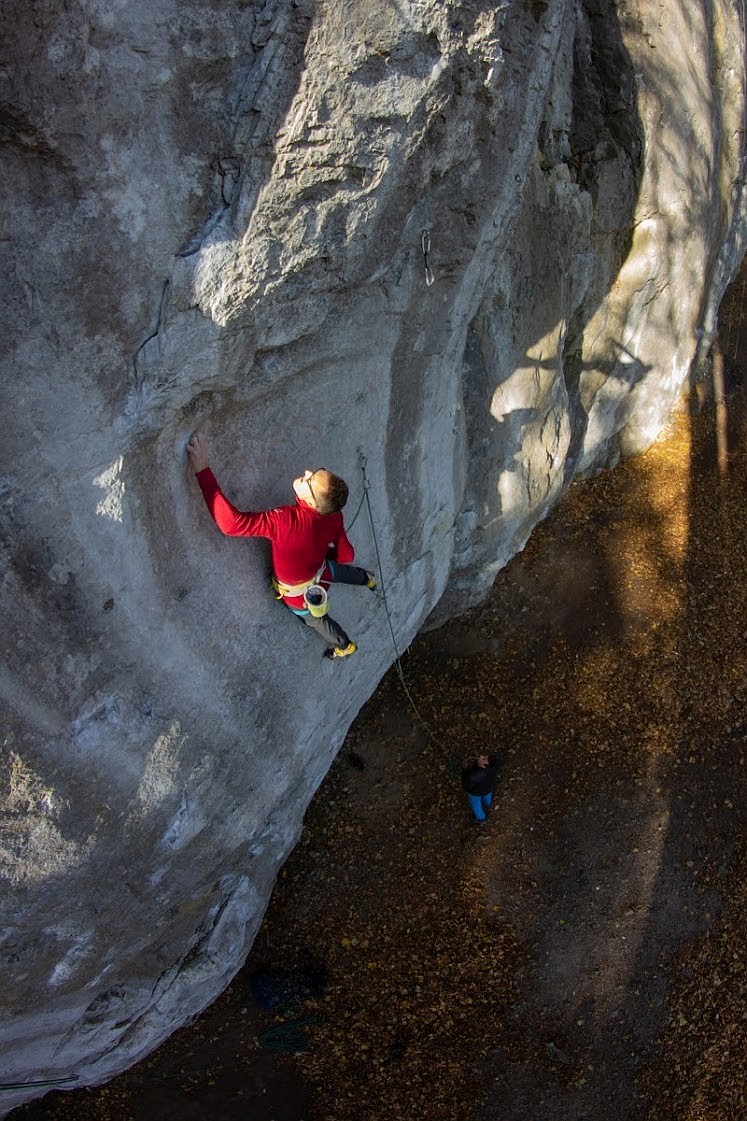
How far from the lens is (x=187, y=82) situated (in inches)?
96.8

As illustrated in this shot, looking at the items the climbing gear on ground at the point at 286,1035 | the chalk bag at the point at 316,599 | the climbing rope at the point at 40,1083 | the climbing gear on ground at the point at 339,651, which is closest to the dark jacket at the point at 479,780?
the climbing gear on ground at the point at 286,1035

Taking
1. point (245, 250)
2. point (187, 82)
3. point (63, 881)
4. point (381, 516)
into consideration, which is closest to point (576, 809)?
point (381, 516)

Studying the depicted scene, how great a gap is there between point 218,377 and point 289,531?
2.36 ft

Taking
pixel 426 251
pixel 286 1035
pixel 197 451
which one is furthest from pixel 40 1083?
pixel 426 251

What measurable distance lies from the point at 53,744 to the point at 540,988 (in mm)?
4949

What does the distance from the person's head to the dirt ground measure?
3.47 metres

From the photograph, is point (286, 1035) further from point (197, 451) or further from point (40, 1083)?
point (197, 451)

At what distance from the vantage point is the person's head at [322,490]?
3.15m

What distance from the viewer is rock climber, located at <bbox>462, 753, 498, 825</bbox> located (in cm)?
614

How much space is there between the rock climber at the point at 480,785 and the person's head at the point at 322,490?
362 cm

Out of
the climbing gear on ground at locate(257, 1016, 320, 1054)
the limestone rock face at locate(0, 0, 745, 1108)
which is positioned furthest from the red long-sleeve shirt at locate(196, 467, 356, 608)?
the climbing gear on ground at locate(257, 1016, 320, 1054)

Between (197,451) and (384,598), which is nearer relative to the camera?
(197,451)

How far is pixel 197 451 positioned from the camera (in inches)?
122

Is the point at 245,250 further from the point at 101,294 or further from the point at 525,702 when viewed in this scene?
the point at 525,702
